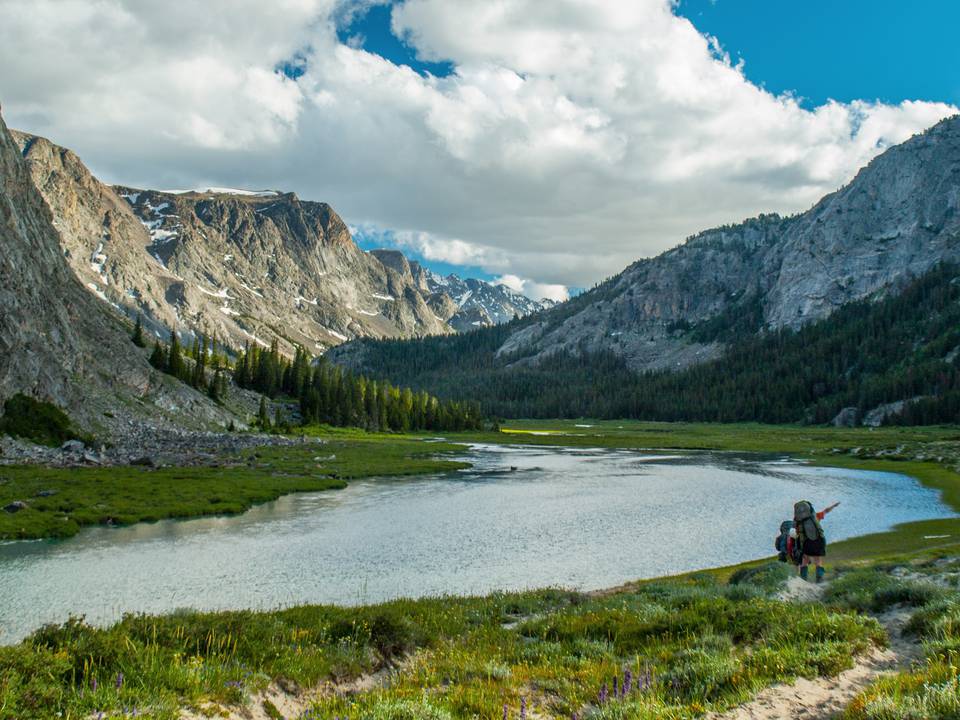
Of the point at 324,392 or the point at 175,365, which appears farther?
the point at 324,392

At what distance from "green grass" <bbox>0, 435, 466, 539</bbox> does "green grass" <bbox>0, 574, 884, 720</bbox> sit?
25.8 m

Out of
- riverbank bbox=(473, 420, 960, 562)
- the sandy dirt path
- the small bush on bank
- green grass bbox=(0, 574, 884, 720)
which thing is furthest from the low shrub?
the small bush on bank

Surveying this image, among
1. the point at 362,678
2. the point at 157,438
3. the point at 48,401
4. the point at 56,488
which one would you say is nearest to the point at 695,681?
the point at 362,678

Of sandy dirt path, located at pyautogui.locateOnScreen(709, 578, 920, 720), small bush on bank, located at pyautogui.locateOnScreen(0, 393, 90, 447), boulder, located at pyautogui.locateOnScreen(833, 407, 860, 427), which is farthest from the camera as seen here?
boulder, located at pyautogui.locateOnScreen(833, 407, 860, 427)

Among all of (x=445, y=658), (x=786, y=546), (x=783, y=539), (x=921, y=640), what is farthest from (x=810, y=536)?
(x=445, y=658)

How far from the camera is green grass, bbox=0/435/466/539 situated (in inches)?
1399

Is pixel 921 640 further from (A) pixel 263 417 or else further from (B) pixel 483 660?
(A) pixel 263 417

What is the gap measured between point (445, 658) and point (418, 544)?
68.2ft

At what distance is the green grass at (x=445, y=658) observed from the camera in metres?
9.01

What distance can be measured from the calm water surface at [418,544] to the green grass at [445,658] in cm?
908

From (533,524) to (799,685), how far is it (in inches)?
1219

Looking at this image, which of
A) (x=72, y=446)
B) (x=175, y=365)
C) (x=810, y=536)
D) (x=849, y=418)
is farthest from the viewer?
(x=849, y=418)

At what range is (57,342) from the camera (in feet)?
262

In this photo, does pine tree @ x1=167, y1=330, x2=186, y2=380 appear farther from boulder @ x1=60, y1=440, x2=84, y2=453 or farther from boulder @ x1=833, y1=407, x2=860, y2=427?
boulder @ x1=833, y1=407, x2=860, y2=427
